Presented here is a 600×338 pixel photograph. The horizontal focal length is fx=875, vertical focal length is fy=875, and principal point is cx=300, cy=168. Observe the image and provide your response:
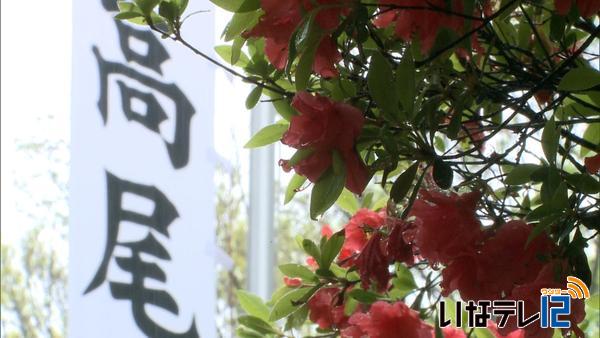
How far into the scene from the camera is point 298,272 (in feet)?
3.08

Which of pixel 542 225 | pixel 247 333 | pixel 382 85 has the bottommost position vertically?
pixel 247 333

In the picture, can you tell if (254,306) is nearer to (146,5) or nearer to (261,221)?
(146,5)

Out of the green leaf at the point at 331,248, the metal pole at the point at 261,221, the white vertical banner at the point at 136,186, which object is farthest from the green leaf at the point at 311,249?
the metal pole at the point at 261,221

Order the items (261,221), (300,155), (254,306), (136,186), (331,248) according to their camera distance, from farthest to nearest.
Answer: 1. (261,221)
2. (136,186)
3. (254,306)
4. (331,248)
5. (300,155)

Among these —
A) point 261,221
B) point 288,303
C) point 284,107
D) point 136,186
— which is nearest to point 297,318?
point 288,303

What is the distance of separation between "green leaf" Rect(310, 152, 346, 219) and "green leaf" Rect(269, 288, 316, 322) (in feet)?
0.88

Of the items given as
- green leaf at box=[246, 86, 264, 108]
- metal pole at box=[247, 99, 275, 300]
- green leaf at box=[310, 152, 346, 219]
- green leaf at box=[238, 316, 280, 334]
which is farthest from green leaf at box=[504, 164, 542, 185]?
metal pole at box=[247, 99, 275, 300]

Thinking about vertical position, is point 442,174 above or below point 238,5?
below

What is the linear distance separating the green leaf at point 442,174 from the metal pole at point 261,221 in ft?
7.25

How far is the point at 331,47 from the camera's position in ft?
2.26

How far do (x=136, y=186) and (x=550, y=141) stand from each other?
142cm

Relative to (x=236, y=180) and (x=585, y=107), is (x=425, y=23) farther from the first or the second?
(x=236, y=180)

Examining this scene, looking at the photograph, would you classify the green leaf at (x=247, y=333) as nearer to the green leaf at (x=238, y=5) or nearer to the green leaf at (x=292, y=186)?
the green leaf at (x=292, y=186)

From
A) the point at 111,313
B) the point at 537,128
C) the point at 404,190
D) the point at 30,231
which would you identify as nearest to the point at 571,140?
the point at 537,128
